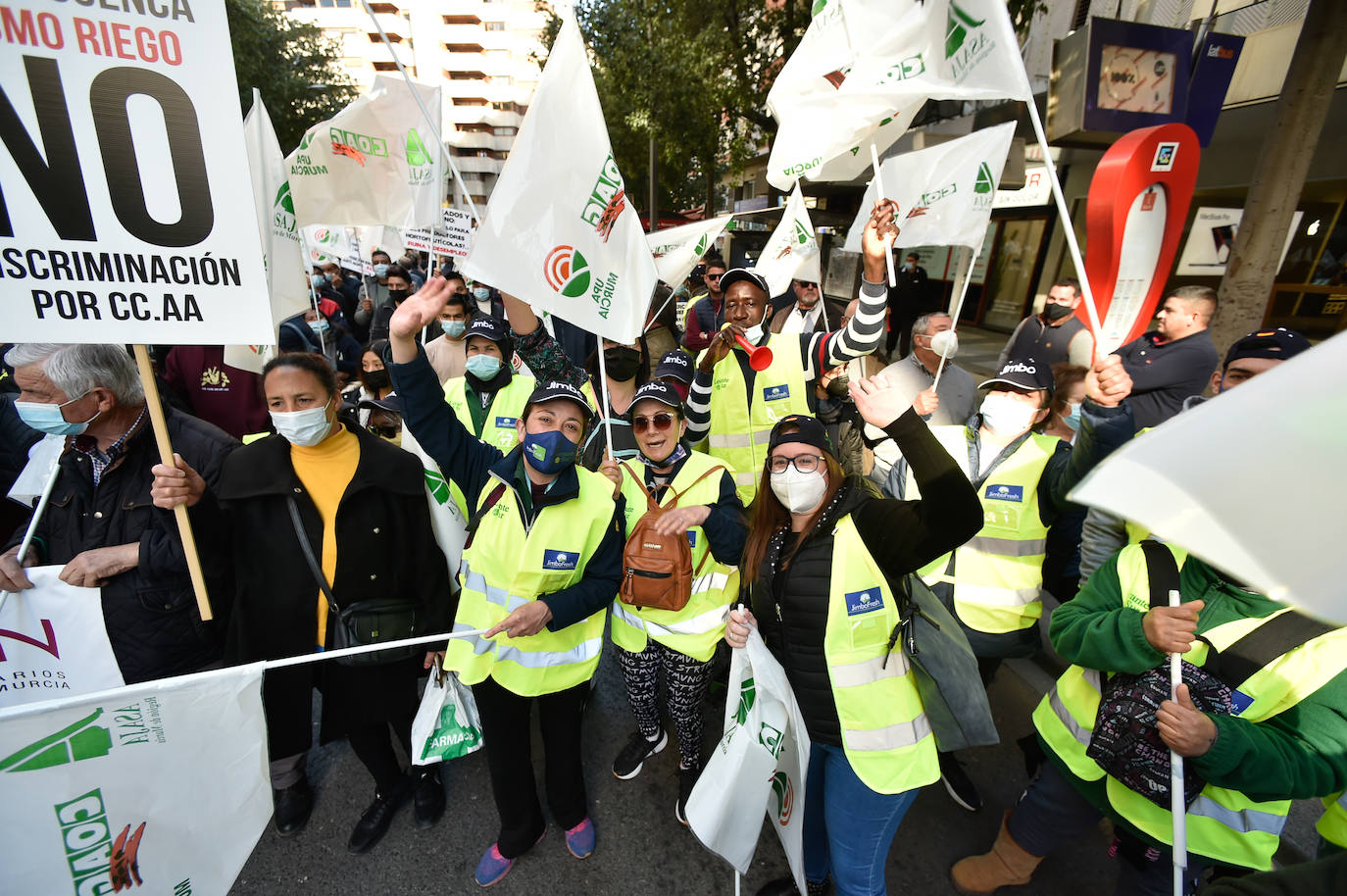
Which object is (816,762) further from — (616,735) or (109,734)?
(109,734)

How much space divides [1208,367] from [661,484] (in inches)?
141

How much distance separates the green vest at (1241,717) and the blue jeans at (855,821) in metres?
0.61

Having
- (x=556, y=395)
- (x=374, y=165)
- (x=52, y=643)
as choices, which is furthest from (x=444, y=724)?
(x=374, y=165)

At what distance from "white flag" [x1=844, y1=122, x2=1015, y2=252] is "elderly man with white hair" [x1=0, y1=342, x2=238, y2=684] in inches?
154

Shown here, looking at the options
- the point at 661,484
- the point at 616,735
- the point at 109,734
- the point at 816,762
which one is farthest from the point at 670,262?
the point at 109,734

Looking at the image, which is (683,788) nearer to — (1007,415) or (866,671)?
(866,671)

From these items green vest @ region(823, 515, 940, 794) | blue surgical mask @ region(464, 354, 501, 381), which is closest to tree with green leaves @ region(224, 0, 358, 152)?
blue surgical mask @ region(464, 354, 501, 381)

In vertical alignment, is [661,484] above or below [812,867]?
above

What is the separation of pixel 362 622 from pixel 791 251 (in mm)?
4531

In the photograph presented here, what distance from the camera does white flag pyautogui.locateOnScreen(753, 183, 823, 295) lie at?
507 cm

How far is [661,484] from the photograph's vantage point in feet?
8.39

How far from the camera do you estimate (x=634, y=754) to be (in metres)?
2.92

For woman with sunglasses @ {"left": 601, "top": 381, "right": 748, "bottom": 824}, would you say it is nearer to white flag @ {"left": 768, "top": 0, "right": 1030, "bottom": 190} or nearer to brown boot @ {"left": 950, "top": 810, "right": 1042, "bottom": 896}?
brown boot @ {"left": 950, "top": 810, "right": 1042, "bottom": 896}

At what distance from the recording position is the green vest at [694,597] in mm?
2457
